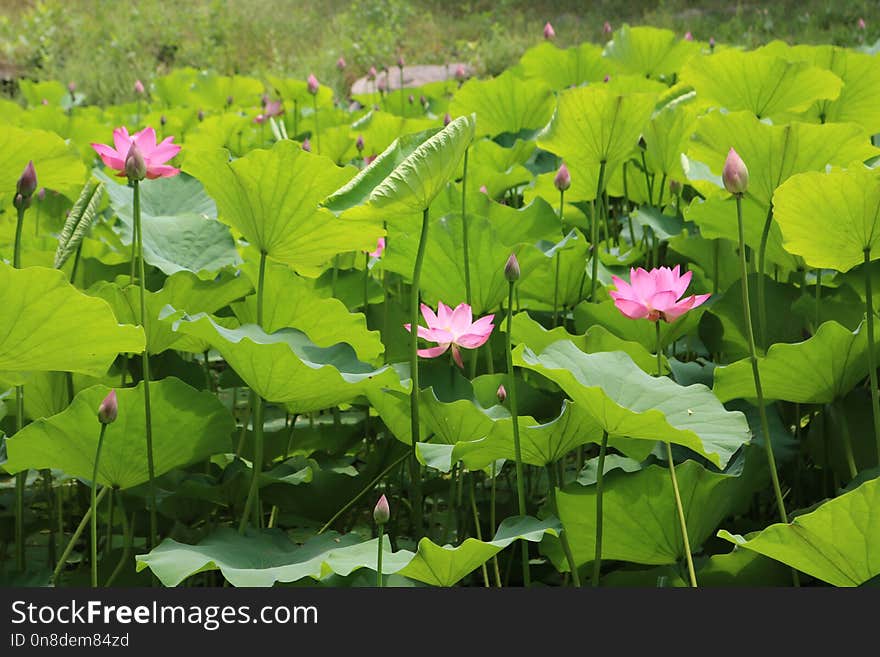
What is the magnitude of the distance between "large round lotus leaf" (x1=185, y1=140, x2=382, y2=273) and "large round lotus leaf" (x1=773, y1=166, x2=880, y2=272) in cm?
42

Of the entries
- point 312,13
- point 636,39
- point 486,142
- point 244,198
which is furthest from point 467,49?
point 244,198

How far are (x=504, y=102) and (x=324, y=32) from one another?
24.3ft

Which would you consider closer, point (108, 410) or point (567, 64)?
point (108, 410)

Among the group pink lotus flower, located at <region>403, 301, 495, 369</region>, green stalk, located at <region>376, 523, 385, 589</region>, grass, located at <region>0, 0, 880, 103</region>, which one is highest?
grass, located at <region>0, 0, 880, 103</region>

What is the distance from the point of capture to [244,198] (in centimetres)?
109

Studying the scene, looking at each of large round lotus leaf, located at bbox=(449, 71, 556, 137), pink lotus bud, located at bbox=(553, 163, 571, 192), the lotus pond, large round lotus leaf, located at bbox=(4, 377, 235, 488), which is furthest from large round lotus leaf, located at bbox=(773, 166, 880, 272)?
large round lotus leaf, located at bbox=(449, 71, 556, 137)

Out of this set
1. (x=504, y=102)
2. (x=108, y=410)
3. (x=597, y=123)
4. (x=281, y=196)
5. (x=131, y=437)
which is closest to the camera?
(x=108, y=410)

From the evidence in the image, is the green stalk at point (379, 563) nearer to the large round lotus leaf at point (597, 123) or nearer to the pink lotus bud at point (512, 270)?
the pink lotus bud at point (512, 270)

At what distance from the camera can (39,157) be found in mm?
1263

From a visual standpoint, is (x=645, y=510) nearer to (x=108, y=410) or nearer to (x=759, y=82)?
(x=108, y=410)

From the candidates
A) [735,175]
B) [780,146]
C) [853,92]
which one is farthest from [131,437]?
[853,92]

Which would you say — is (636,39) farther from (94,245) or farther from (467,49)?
(467,49)

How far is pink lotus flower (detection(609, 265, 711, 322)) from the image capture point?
37.5 inches

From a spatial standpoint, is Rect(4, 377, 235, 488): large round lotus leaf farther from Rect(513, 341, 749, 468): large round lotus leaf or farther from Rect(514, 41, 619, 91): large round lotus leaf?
Rect(514, 41, 619, 91): large round lotus leaf
